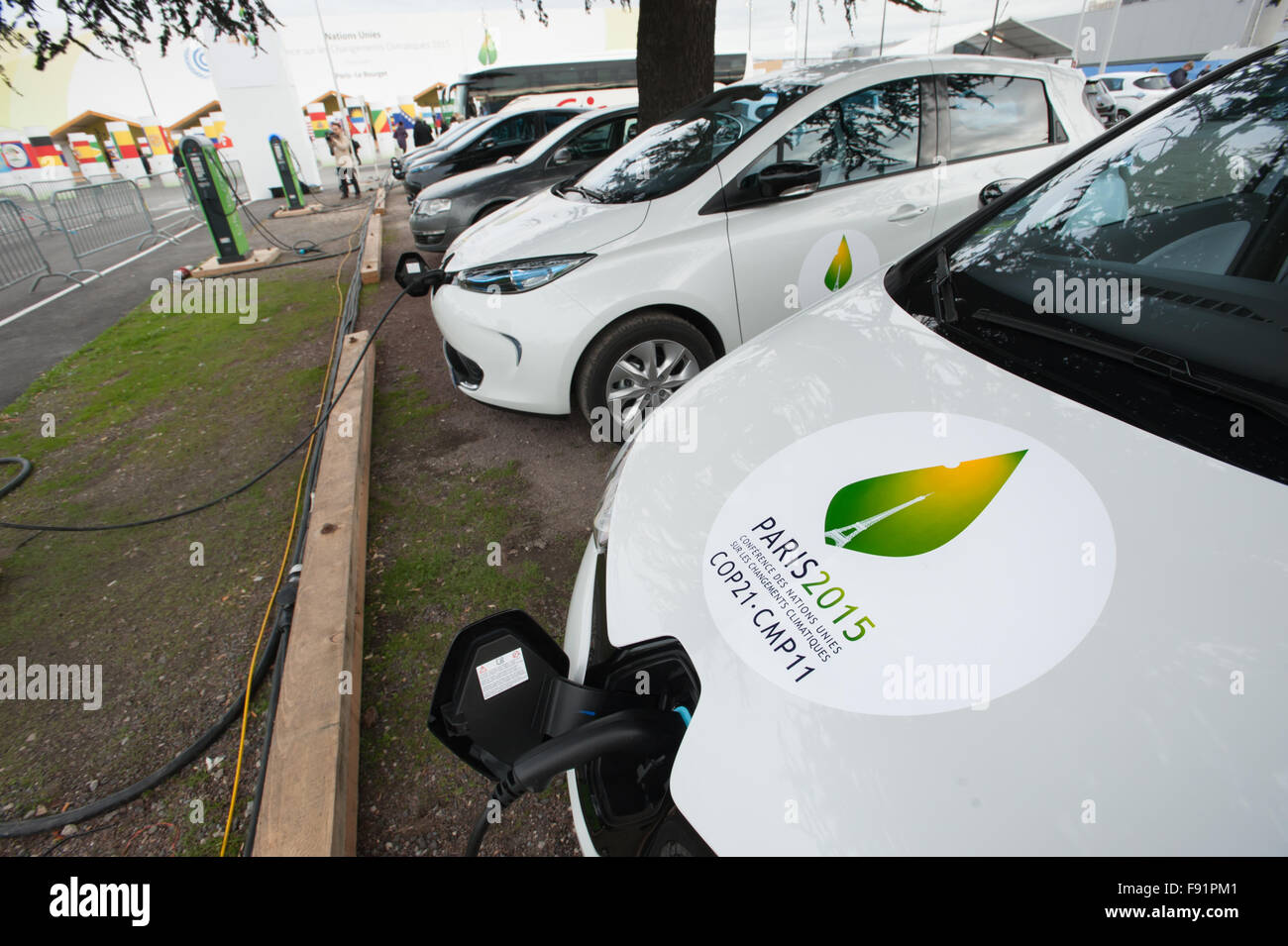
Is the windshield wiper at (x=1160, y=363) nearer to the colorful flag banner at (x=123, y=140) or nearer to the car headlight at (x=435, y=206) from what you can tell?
the car headlight at (x=435, y=206)

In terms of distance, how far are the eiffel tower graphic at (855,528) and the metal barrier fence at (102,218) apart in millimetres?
11794

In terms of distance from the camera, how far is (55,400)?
488 centimetres

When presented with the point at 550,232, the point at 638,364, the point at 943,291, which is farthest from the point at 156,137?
the point at 943,291

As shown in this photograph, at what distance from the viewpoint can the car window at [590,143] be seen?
7523 millimetres

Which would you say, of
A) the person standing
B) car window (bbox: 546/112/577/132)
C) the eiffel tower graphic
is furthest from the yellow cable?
the person standing

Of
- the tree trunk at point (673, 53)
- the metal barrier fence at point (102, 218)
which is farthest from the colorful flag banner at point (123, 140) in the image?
the tree trunk at point (673, 53)

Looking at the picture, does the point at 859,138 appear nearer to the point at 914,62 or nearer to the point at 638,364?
the point at 914,62

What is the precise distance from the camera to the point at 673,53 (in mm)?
5066

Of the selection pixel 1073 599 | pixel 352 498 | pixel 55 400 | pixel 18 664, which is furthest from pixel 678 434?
pixel 55 400

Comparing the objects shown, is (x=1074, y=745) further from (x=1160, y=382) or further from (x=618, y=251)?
(x=618, y=251)

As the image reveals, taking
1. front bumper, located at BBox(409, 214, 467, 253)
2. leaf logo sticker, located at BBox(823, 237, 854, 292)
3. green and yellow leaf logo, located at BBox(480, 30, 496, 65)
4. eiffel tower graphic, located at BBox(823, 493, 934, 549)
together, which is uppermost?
green and yellow leaf logo, located at BBox(480, 30, 496, 65)

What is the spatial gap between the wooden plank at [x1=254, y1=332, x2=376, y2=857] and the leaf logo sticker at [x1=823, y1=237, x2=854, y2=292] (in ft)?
8.63

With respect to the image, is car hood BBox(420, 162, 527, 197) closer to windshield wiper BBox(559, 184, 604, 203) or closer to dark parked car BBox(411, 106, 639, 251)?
dark parked car BBox(411, 106, 639, 251)

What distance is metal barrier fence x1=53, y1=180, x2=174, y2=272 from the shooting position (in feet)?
31.5
